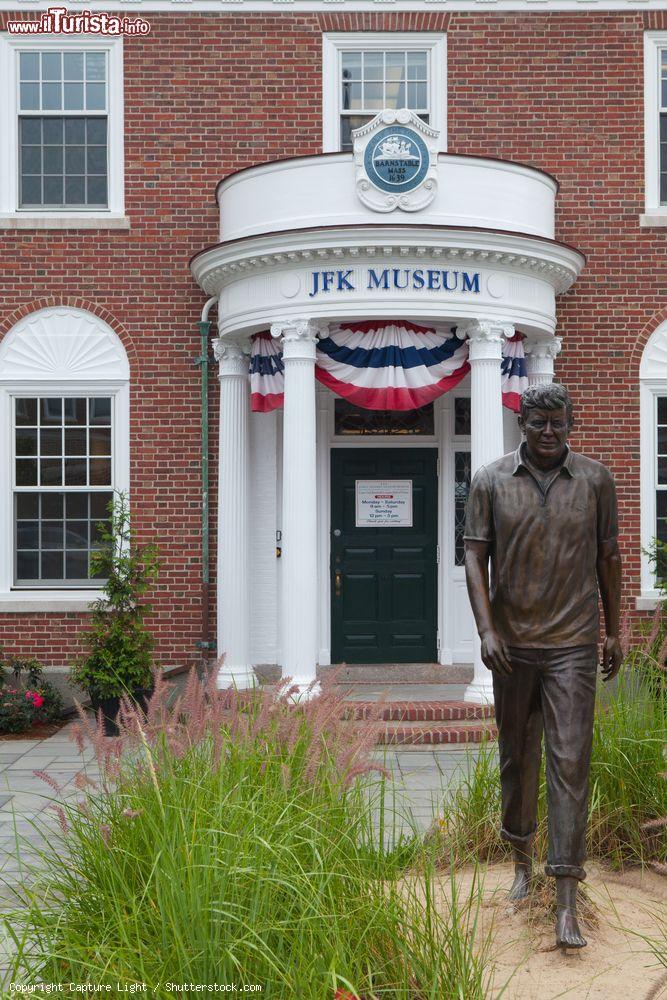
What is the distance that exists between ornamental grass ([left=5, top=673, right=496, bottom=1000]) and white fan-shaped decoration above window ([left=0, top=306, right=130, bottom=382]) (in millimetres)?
8368

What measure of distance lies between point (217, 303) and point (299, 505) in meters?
3.13

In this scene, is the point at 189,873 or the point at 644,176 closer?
the point at 189,873

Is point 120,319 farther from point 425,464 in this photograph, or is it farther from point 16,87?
point 425,464

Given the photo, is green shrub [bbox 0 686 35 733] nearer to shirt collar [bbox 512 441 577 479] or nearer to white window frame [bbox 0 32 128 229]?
white window frame [bbox 0 32 128 229]

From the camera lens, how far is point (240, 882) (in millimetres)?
3559

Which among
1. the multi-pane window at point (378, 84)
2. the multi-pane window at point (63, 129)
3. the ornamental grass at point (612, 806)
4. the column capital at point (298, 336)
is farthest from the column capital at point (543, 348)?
the ornamental grass at point (612, 806)

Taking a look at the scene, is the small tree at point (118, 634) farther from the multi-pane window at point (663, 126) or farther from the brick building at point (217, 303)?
the multi-pane window at point (663, 126)

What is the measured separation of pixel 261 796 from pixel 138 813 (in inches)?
19.3

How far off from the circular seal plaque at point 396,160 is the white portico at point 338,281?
0.06 meters

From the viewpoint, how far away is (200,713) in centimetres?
411

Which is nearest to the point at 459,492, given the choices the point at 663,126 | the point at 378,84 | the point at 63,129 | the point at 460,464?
the point at 460,464

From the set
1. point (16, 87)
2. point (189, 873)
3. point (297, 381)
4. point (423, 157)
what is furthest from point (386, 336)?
point (189, 873)

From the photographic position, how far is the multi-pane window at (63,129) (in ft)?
40.7

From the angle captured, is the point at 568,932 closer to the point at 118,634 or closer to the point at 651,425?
the point at 118,634
